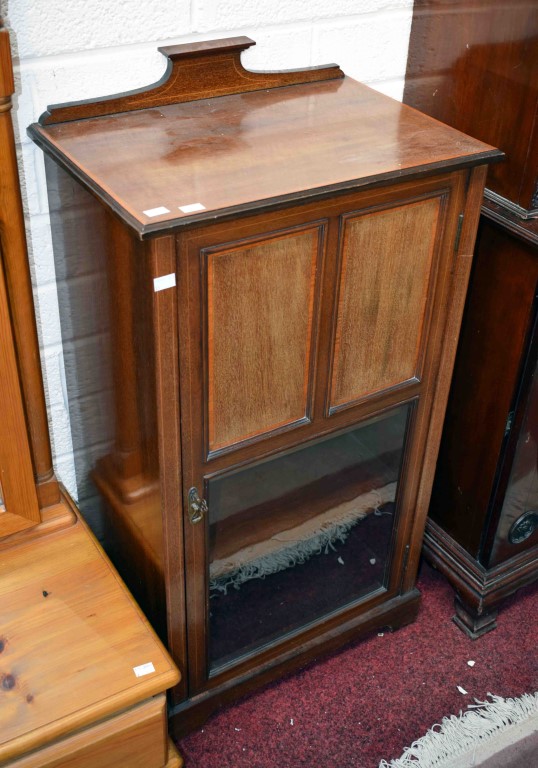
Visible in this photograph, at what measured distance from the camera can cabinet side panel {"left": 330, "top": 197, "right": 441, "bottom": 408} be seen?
39.1 inches

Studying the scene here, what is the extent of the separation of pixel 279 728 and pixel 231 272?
77cm

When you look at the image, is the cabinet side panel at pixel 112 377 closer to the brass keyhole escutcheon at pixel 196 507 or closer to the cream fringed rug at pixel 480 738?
the brass keyhole escutcheon at pixel 196 507

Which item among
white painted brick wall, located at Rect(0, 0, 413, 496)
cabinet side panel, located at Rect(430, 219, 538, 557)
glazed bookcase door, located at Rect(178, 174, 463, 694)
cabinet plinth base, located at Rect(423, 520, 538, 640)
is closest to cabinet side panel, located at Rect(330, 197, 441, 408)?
glazed bookcase door, located at Rect(178, 174, 463, 694)

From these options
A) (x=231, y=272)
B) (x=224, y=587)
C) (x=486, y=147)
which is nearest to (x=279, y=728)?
(x=224, y=587)

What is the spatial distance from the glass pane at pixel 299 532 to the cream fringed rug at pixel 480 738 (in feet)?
0.79

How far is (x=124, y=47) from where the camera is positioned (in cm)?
106

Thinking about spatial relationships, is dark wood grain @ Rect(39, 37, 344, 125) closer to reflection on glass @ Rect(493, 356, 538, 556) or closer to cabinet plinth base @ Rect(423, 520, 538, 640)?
reflection on glass @ Rect(493, 356, 538, 556)

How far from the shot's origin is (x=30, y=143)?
105 centimetres

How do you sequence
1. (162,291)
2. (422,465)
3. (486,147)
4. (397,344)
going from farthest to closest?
(422,465), (397,344), (486,147), (162,291)

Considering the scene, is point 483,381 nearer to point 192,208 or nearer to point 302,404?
point 302,404

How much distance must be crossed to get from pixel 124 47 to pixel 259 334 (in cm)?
40

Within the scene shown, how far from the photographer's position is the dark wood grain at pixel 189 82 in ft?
3.33

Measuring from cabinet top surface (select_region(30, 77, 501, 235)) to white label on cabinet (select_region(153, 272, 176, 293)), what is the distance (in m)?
0.07

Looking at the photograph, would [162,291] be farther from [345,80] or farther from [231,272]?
[345,80]
